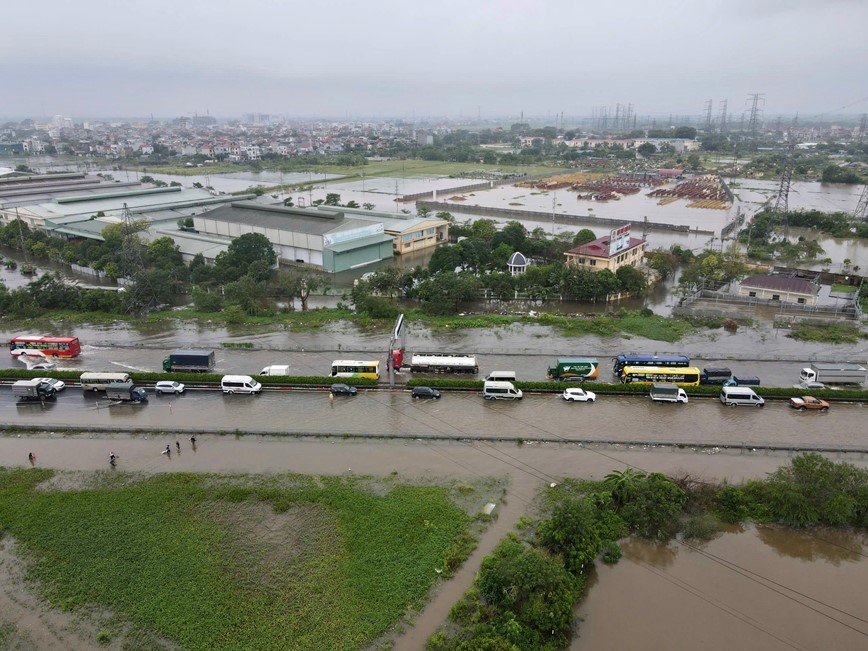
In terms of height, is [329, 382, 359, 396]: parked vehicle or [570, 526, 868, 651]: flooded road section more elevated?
[329, 382, 359, 396]: parked vehicle

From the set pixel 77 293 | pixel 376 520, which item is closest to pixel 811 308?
pixel 376 520

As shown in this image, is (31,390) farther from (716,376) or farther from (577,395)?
(716,376)

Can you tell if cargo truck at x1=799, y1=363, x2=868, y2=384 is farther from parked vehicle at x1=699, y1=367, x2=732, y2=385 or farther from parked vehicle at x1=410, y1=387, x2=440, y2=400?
parked vehicle at x1=410, y1=387, x2=440, y2=400

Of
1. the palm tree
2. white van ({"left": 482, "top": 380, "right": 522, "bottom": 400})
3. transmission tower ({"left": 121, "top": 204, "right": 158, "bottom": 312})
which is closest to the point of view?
the palm tree

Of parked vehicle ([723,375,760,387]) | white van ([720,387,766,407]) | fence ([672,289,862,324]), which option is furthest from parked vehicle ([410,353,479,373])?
fence ([672,289,862,324])

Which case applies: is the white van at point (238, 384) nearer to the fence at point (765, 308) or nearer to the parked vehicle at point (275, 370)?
the parked vehicle at point (275, 370)

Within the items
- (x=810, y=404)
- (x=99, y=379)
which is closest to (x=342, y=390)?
(x=99, y=379)

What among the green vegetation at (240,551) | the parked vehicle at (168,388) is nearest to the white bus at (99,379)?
the parked vehicle at (168,388)
